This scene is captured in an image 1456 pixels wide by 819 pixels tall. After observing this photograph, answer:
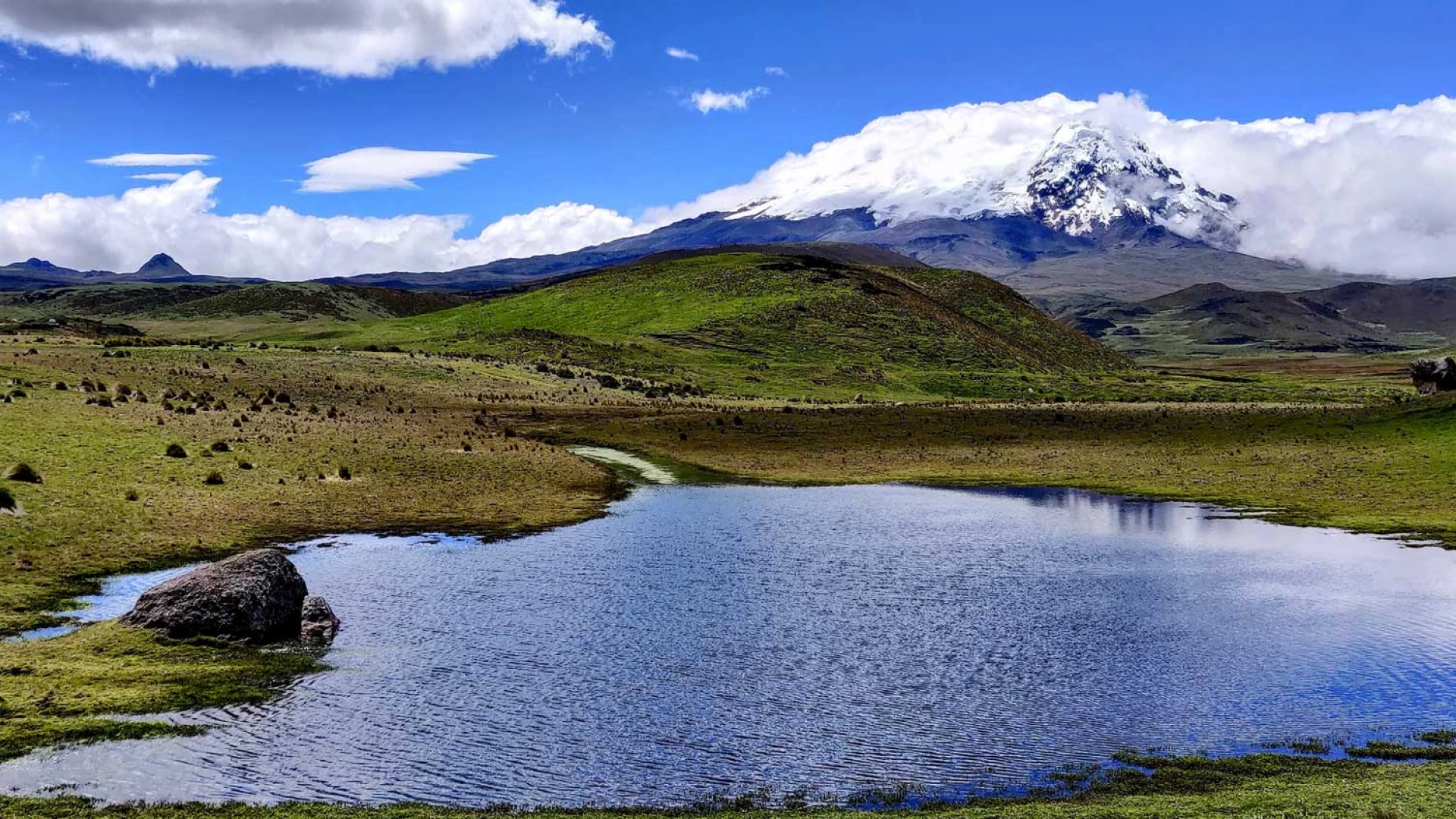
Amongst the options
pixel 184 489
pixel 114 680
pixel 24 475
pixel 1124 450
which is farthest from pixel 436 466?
pixel 1124 450

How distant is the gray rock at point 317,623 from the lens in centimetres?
3177

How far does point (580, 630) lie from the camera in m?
34.0

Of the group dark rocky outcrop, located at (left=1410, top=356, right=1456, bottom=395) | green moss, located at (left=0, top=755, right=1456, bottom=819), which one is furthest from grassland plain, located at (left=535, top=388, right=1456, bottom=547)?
green moss, located at (left=0, top=755, right=1456, bottom=819)

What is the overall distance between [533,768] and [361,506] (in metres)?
34.0

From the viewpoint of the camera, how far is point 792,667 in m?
30.7

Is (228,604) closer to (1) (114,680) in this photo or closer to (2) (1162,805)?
(1) (114,680)

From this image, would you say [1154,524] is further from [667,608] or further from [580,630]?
[580,630]

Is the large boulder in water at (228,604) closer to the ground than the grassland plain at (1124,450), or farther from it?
closer to the ground

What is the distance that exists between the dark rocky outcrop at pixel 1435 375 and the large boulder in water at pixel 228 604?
119 meters

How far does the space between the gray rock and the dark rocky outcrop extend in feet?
385

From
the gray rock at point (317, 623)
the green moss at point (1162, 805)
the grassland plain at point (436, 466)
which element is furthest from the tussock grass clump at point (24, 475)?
the green moss at point (1162, 805)

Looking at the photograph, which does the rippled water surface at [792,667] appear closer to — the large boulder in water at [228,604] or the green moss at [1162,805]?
the green moss at [1162,805]

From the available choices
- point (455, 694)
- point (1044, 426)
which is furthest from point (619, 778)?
point (1044, 426)

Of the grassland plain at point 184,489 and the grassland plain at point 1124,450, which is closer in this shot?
the grassland plain at point 184,489
